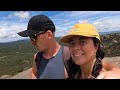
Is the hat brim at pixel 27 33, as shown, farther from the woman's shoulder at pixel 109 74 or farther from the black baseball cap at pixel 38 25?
the woman's shoulder at pixel 109 74

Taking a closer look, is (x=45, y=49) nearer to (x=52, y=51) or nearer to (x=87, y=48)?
(x=52, y=51)

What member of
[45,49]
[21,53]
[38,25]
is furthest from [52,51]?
[21,53]

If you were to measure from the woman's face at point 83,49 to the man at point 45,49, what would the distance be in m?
0.27

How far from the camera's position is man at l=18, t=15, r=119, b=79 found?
210 centimetres

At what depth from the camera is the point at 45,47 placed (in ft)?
7.28

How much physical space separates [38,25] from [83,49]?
0.59 meters

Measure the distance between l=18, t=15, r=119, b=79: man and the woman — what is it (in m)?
0.26

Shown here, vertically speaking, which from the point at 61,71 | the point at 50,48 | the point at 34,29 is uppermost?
the point at 34,29

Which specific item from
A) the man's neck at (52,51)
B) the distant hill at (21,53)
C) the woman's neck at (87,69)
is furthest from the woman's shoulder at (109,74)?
the distant hill at (21,53)

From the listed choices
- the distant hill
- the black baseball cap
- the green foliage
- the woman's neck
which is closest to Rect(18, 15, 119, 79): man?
the black baseball cap
